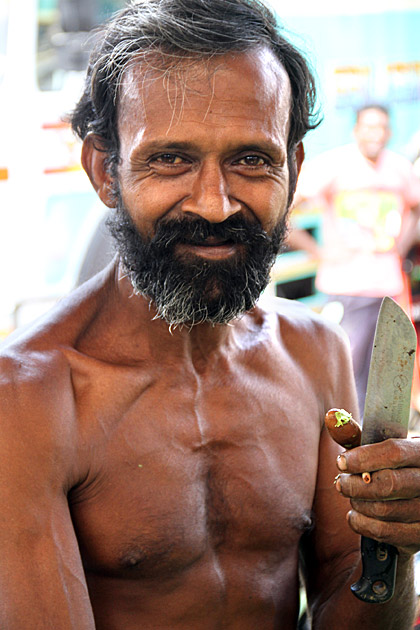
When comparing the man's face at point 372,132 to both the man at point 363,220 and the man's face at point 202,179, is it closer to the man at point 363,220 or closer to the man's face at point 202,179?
the man at point 363,220

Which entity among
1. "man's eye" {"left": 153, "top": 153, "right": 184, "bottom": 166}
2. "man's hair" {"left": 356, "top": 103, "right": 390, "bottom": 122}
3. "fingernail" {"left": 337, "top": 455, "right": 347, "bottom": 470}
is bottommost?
"fingernail" {"left": 337, "top": 455, "right": 347, "bottom": 470}

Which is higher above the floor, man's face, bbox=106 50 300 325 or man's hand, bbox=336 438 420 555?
man's face, bbox=106 50 300 325

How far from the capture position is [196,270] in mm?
2045

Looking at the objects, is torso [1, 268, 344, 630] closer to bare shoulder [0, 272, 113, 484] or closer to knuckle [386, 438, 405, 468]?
bare shoulder [0, 272, 113, 484]

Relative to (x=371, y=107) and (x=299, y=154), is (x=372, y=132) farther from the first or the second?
(x=299, y=154)

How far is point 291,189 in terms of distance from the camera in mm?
2385

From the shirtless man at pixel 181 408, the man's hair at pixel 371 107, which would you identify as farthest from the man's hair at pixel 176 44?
the man's hair at pixel 371 107

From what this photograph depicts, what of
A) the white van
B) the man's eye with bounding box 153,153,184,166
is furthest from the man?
the man's eye with bounding box 153,153,184,166

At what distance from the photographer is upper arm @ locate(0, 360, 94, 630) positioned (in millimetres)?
1767

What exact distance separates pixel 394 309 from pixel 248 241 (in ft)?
1.44

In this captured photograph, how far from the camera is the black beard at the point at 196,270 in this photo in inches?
79.5

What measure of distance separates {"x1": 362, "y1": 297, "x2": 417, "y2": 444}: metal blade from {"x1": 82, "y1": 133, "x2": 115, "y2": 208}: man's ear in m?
0.84

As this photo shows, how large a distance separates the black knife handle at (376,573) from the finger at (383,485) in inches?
5.9

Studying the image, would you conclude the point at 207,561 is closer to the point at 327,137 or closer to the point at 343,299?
the point at 343,299
